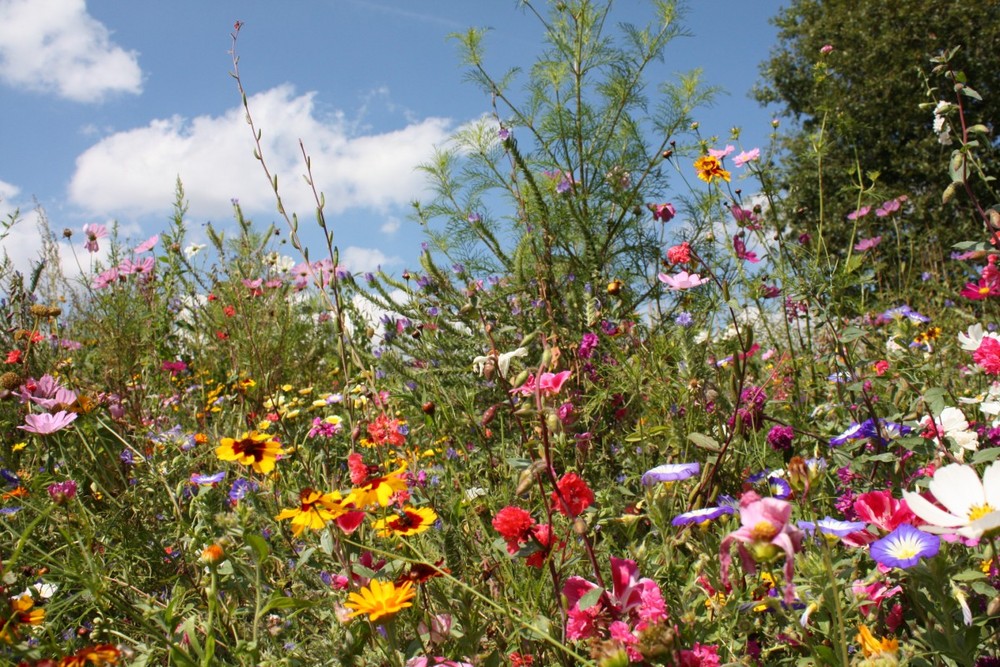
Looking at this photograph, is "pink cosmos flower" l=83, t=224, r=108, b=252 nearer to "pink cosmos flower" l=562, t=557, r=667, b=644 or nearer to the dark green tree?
"pink cosmos flower" l=562, t=557, r=667, b=644

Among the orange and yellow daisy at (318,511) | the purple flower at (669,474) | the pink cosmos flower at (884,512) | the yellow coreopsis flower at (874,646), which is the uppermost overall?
the orange and yellow daisy at (318,511)

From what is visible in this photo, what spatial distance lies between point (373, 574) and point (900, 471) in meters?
0.88

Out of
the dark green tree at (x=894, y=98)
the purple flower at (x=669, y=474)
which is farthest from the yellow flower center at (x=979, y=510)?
the dark green tree at (x=894, y=98)

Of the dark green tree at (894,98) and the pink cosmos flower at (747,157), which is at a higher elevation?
the dark green tree at (894,98)

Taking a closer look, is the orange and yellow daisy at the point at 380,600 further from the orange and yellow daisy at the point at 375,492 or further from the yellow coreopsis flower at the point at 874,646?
the yellow coreopsis flower at the point at 874,646

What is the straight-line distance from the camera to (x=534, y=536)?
40.1 inches

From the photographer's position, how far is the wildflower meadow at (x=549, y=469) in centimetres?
90

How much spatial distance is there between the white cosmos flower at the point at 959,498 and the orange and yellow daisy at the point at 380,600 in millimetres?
599

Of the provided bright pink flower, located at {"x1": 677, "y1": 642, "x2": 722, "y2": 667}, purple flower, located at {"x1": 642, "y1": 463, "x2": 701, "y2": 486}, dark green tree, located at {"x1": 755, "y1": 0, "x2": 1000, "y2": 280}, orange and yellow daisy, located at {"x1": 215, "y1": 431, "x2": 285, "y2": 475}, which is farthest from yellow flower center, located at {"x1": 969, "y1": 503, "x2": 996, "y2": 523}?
dark green tree, located at {"x1": 755, "y1": 0, "x2": 1000, "y2": 280}

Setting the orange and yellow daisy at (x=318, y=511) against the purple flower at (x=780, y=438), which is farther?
the purple flower at (x=780, y=438)

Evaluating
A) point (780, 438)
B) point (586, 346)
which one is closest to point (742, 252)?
point (586, 346)

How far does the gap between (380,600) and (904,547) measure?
63 centimetres

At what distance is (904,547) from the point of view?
2.60 ft

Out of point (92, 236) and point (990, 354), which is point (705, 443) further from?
point (92, 236)
